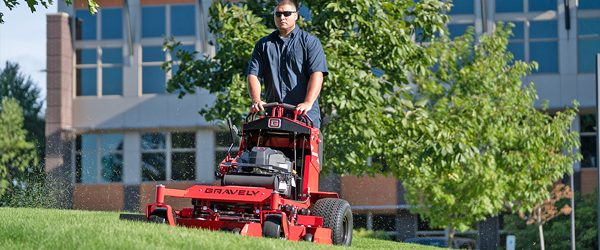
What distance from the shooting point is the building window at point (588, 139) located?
3394 cm

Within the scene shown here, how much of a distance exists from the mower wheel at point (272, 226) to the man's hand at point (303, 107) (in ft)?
3.89

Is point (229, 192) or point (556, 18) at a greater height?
point (556, 18)

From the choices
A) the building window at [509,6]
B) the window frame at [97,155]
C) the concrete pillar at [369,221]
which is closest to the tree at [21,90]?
the window frame at [97,155]

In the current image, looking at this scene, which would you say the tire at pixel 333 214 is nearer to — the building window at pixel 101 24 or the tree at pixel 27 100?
the building window at pixel 101 24

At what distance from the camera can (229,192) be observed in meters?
5.84

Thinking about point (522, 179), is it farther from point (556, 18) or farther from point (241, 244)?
point (241, 244)

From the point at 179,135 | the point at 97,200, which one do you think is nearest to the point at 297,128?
the point at 179,135

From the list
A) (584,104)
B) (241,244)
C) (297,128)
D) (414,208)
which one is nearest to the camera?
(241,244)

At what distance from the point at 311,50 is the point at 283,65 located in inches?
12.7

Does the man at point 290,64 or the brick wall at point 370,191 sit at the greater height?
the man at point 290,64

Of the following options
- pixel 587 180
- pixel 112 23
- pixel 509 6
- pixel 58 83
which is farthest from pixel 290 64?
pixel 58 83

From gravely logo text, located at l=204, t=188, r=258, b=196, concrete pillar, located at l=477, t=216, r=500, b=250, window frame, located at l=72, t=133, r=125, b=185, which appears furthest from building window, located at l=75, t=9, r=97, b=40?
gravely logo text, located at l=204, t=188, r=258, b=196

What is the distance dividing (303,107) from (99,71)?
1194 inches

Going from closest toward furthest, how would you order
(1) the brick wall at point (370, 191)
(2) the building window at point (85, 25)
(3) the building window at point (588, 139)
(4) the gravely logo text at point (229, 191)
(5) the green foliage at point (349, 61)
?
(4) the gravely logo text at point (229, 191) → (5) the green foliage at point (349, 61) → (3) the building window at point (588, 139) → (1) the brick wall at point (370, 191) → (2) the building window at point (85, 25)
